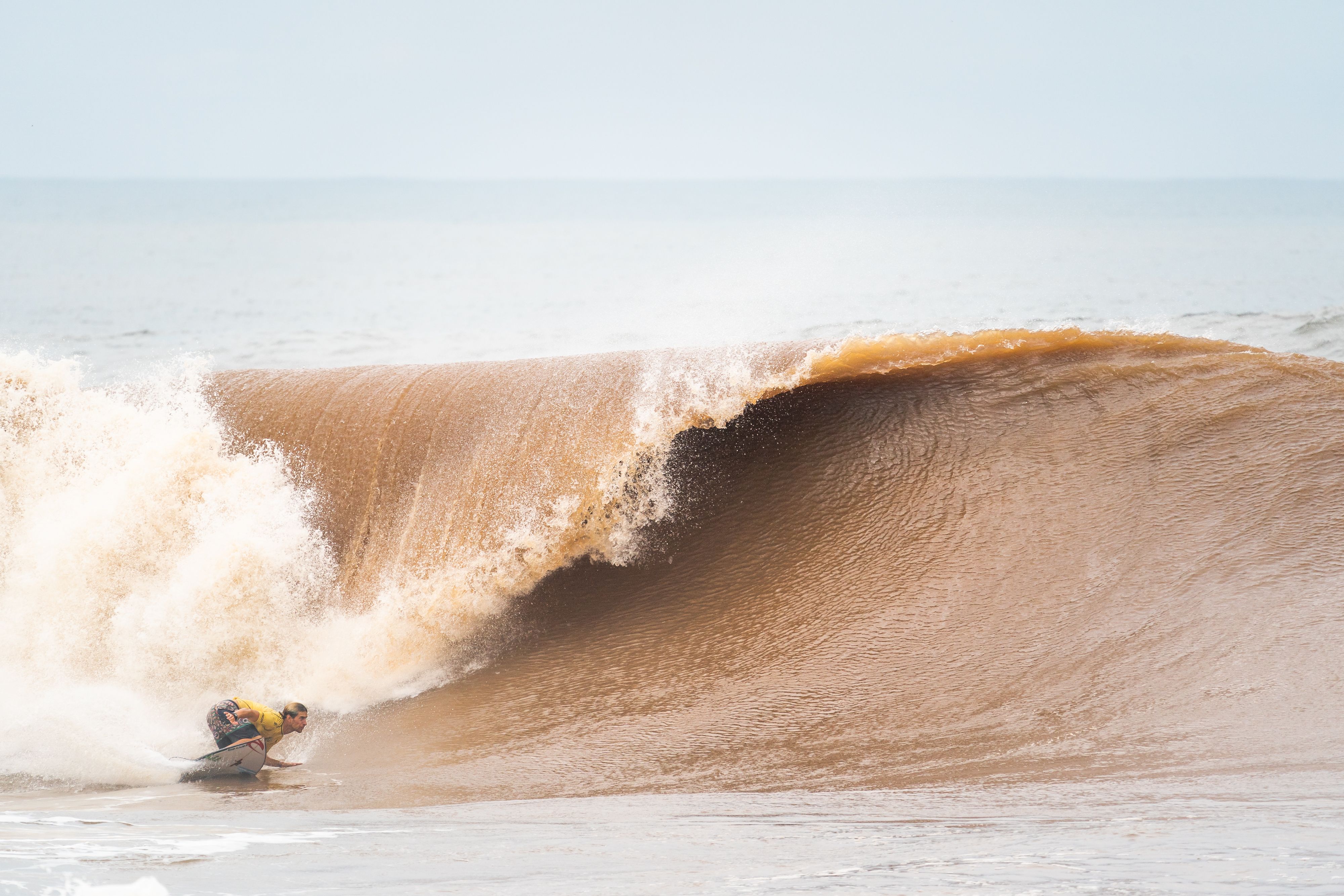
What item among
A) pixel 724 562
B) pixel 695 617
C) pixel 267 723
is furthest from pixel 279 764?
pixel 724 562

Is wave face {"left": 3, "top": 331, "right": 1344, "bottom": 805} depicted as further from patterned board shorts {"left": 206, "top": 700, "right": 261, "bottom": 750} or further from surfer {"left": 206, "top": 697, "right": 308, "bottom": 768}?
patterned board shorts {"left": 206, "top": 700, "right": 261, "bottom": 750}

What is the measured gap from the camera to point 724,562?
19.4 ft

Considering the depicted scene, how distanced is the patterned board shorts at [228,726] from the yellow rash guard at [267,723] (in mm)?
24

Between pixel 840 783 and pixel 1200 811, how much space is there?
128 cm

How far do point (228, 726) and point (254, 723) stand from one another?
0.10 metres

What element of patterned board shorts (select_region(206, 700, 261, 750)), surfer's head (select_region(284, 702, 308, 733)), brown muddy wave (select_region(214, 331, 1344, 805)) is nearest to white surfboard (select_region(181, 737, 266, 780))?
patterned board shorts (select_region(206, 700, 261, 750))

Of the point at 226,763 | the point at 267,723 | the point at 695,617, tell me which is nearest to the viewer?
the point at 226,763

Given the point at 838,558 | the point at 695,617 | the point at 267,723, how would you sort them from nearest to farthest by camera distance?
the point at 267,723 → the point at 695,617 → the point at 838,558

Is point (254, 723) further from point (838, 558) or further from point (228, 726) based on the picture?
point (838, 558)

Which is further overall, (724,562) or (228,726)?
(724,562)

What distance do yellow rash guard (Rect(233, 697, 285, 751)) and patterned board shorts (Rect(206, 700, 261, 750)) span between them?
24mm

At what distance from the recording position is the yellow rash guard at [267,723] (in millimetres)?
4637

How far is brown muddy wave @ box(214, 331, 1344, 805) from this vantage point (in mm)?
4387

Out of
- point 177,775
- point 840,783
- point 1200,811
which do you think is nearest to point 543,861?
point 840,783
